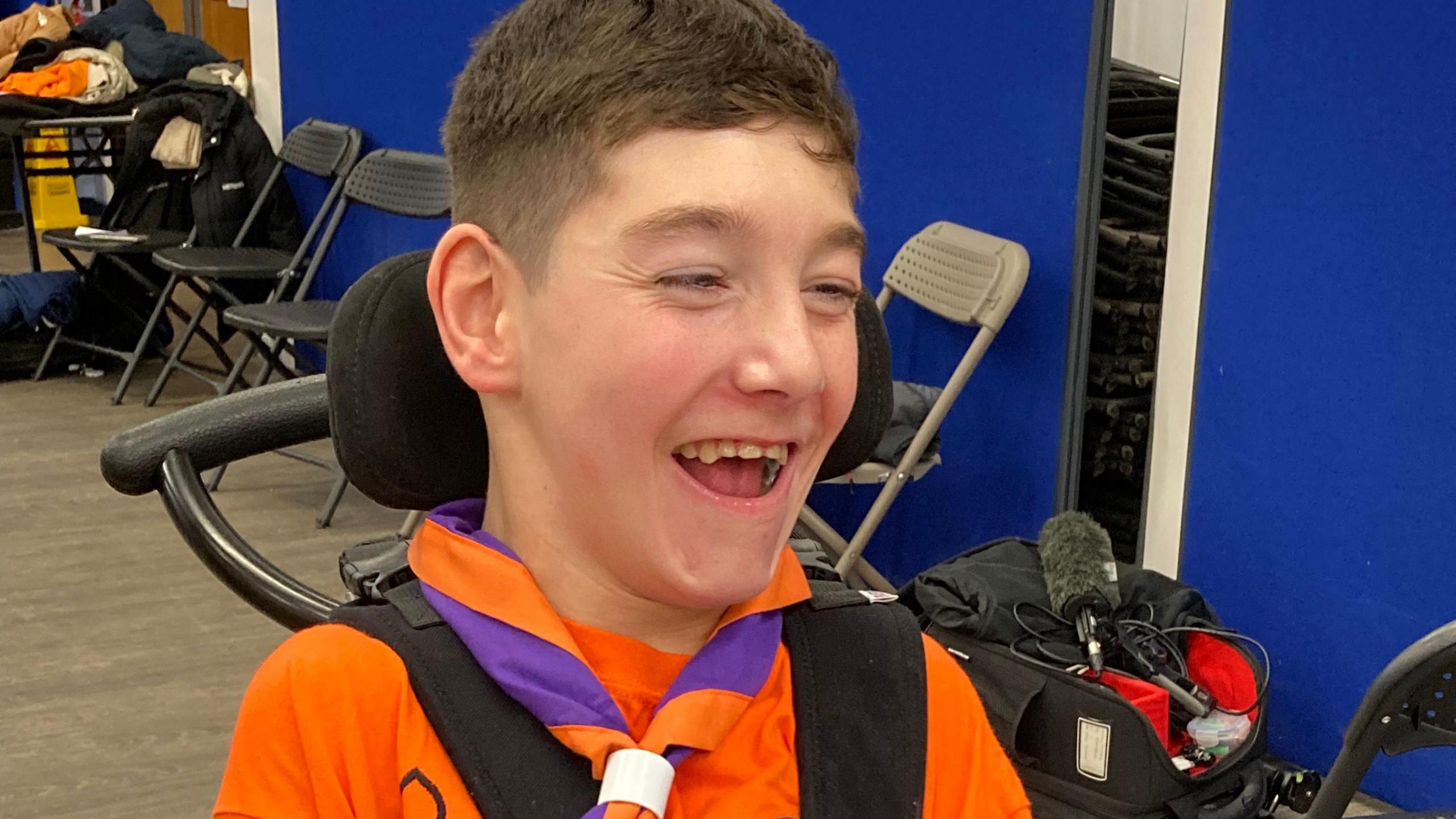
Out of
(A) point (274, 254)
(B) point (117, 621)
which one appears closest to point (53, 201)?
(A) point (274, 254)

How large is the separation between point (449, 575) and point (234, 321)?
3.35m

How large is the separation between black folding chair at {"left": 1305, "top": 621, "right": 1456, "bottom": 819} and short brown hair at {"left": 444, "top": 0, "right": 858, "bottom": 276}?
2.64 feet

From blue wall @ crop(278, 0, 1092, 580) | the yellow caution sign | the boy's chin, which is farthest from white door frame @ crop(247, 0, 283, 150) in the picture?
the boy's chin

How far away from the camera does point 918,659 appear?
1.01 metres

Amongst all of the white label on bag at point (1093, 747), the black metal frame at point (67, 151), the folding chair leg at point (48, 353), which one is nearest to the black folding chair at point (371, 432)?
the white label on bag at point (1093, 747)

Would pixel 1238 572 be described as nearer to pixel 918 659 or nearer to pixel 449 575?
pixel 918 659

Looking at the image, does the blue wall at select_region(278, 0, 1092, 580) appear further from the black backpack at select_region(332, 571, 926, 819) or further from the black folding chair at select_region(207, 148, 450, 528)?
the black backpack at select_region(332, 571, 926, 819)

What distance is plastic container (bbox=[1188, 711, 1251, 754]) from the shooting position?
93.9 inches

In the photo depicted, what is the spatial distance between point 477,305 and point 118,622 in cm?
268

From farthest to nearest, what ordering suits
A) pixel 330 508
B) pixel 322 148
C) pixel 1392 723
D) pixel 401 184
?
pixel 322 148, pixel 401 184, pixel 330 508, pixel 1392 723

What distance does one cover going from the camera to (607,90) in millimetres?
861

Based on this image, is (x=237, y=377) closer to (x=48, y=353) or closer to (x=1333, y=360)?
(x=48, y=353)

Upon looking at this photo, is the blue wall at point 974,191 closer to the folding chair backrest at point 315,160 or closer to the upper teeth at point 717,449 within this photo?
the folding chair backrest at point 315,160

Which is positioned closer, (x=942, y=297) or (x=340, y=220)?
(x=942, y=297)
